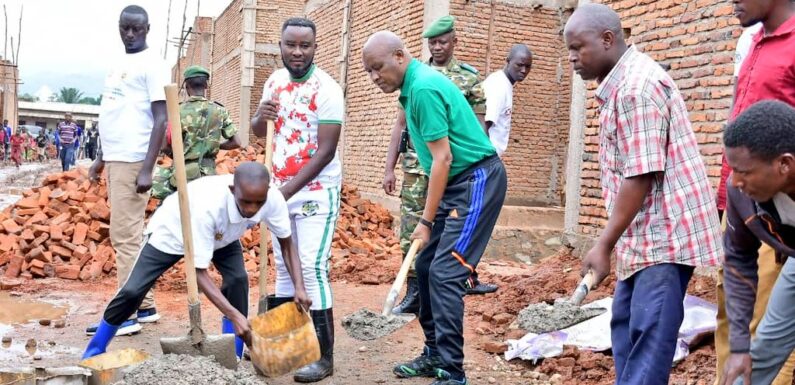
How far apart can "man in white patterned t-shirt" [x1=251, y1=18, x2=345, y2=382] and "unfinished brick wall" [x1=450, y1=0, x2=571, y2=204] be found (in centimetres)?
605

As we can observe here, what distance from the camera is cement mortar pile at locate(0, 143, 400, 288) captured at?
7469 millimetres

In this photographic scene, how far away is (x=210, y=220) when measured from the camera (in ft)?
12.3

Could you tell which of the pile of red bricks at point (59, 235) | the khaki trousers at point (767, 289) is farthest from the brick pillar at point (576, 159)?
the pile of red bricks at point (59, 235)

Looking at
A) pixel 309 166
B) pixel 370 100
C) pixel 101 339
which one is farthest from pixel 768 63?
pixel 370 100

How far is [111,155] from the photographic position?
4895 mm

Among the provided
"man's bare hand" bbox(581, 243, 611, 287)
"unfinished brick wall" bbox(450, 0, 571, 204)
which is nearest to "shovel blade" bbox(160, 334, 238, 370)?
"man's bare hand" bbox(581, 243, 611, 287)

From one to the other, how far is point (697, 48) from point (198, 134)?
3.82 metres

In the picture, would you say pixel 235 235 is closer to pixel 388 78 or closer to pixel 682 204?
pixel 388 78

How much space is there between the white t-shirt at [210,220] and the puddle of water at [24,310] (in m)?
2.41

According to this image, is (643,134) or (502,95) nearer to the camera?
(643,134)

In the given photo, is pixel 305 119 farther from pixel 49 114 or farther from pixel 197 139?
pixel 49 114

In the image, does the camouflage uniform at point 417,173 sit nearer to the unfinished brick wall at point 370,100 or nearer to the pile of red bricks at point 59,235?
the pile of red bricks at point 59,235

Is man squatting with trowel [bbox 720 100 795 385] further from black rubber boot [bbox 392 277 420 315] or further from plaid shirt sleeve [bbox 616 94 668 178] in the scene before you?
black rubber boot [bbox 392 277 420 315]

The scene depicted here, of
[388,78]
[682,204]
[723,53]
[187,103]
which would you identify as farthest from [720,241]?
[187,103]
